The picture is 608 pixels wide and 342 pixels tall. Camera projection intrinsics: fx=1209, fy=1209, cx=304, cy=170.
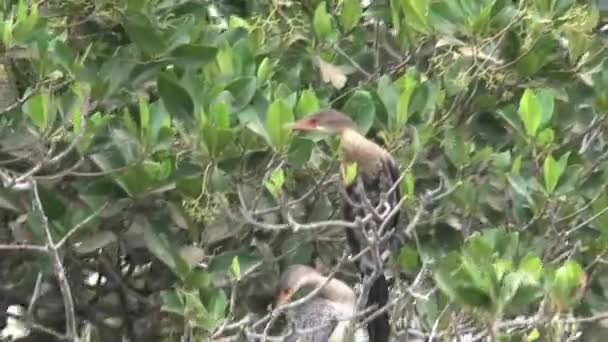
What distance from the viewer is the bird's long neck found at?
3.00m

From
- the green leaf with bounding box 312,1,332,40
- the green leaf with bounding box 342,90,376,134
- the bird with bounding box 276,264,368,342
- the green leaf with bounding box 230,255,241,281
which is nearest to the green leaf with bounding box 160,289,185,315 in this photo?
the green leaf with bounding box 230,255,241,281

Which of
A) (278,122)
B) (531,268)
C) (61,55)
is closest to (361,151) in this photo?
(278,122)

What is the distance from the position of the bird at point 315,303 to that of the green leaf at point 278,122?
417 mm

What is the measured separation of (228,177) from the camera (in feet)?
9.78

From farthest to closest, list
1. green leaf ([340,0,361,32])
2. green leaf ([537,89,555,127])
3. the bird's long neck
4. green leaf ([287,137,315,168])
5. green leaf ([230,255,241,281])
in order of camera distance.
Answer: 1. green leaf ([340,0,361,32])
2. green leaf ([537,89,555,127])
3. the bird's long neck
4. green leaf ([287,137,315,168])
5. green leaf ([230,255,241,281])

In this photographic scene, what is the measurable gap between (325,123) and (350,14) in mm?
735

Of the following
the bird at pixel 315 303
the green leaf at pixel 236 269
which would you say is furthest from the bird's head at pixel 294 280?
the green leaf at pixel 236 269

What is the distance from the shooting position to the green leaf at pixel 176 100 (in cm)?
292

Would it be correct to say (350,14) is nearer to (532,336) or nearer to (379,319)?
(379,319)

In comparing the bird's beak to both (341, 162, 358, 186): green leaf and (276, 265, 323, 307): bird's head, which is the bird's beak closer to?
(276, 265, 323, 307): bird's head

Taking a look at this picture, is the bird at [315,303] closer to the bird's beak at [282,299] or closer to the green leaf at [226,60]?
the bird's beak at [282,299]

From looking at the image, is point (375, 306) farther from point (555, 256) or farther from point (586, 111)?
point (586, 111)

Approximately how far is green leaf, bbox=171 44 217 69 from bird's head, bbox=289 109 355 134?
0.34 m

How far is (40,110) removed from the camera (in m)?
2.75
